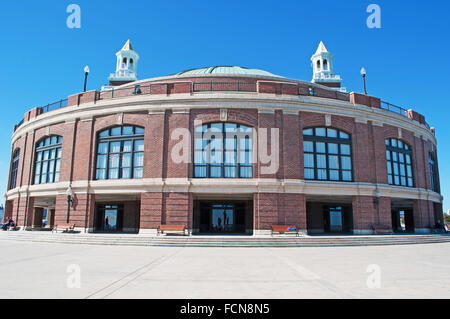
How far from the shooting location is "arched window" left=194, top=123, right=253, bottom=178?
22.8m

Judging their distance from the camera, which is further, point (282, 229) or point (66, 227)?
point (66, 227)

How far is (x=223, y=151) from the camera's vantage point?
75.7 ft

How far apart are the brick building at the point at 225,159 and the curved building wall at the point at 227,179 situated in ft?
0.26

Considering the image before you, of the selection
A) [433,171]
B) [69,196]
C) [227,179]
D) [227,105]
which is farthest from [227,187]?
[433,171]

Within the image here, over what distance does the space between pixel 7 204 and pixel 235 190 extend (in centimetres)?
2576

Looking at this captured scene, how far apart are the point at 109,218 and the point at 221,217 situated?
10.2 metres

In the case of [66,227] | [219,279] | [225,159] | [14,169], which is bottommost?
[219,279]

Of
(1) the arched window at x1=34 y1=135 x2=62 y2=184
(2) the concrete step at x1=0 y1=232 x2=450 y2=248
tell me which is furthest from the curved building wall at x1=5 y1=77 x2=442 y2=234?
(2) the concrete step at x1=0 y1=232 x2=450 y2=248

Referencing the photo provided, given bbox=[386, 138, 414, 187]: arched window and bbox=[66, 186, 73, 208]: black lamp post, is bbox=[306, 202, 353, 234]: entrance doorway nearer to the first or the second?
bbox=[386, 138, 414, 187]: arched window

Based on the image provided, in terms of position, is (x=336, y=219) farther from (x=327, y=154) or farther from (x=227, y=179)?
(x=227, y=179)

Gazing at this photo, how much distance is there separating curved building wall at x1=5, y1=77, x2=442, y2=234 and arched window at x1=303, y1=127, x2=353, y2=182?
55cm
